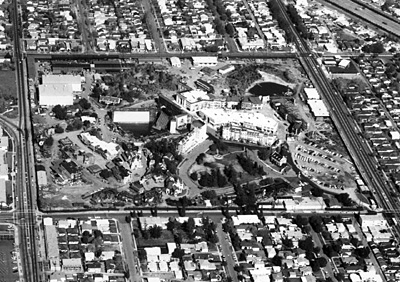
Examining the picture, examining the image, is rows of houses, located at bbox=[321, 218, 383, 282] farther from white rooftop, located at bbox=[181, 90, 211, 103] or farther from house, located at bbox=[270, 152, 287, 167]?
white rooftop, located at bbox=[181, 90, 211, 103]

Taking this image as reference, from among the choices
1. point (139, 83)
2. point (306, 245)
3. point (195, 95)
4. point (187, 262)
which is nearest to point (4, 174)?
point (187, 262)

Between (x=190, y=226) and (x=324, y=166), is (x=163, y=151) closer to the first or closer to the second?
(x=190, y=226)

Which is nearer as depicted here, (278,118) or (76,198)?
(76,198)

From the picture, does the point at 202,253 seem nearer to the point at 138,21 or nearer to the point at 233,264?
the point at 233,264

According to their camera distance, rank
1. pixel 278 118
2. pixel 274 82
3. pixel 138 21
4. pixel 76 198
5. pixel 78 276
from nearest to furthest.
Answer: pixel 78 276, pixel 76 198, pixel 278 118, pixel 274 82, pixel 138 21

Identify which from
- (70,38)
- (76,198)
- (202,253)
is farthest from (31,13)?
(202,253)

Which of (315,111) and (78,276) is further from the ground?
(315,111)
